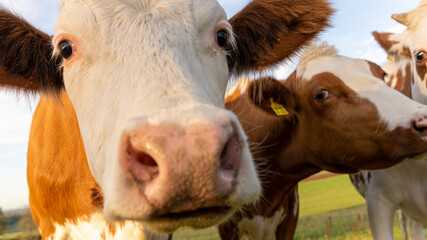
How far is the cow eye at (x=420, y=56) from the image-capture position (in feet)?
13.4

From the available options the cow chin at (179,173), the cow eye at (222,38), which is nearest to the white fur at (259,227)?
the cow eye at (222,38)

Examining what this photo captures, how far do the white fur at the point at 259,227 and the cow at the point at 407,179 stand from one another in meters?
1.28

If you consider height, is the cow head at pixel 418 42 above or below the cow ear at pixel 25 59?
below

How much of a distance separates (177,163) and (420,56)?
3.95 metres

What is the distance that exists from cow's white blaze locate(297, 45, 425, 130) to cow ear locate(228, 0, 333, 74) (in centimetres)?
83

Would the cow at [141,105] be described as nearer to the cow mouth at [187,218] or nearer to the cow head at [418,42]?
the cow mouth at [187,218]

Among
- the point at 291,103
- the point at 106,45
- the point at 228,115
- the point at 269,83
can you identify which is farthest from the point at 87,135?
the point at 291,103

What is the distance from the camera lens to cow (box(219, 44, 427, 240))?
11.6 feet

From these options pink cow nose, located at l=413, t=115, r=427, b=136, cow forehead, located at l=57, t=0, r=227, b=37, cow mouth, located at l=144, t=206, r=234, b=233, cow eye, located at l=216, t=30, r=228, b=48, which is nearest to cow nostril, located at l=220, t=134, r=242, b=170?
cow mouth, located at l=144, t=206, r=234, b=233

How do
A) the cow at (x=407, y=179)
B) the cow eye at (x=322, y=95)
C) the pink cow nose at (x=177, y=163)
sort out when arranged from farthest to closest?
the cow at (x=407, y=179) → the cow eye at (x=322, y=95) → the pink cow nose at (x=177, y=163)

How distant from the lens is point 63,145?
130 inches

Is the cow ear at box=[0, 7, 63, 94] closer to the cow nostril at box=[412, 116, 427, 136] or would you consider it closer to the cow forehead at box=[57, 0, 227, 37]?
the cow forehead at box=[57, 0, 227, 37]

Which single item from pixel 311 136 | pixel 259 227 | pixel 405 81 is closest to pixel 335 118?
pixel 311 136

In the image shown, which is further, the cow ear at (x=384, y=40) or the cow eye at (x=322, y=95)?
the cow ear at (x=384, y=40)
